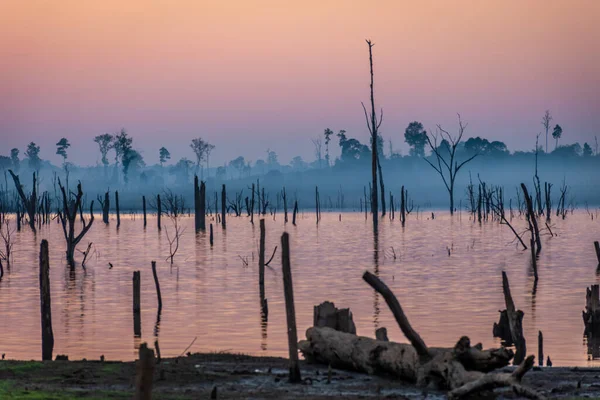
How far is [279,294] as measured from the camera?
2847 cm

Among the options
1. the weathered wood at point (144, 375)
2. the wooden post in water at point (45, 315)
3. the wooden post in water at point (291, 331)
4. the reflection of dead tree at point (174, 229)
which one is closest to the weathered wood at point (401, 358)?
the wooden post in water at point (291, 331)

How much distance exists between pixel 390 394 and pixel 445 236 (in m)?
48.4

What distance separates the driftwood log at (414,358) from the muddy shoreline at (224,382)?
18cm

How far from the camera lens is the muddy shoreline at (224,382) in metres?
11.7

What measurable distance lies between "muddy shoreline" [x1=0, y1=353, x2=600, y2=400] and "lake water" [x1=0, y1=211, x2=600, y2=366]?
3425 millimetres

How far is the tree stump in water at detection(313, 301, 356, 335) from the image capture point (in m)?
15.1

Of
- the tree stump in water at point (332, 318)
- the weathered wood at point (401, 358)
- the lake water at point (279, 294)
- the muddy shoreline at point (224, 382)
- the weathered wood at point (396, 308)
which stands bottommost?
the lake water at point (279, 294)

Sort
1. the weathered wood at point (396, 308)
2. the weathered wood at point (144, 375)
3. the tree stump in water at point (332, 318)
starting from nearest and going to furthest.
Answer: the weathered wood at point (144, 375), the weathered wood at point (396, 308), the tree stump in water at point (332, 318)

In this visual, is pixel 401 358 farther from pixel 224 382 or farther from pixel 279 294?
pixel 279 294

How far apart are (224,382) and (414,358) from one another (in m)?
2.53

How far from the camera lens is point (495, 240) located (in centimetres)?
5469

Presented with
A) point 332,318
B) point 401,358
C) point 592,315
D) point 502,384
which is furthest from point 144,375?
point 592,315

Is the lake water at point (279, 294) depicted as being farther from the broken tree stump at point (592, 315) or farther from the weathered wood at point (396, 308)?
the weathered wood at point (396, 308)

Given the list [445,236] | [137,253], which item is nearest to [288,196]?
[445,236]
